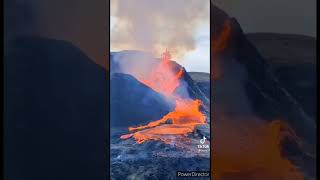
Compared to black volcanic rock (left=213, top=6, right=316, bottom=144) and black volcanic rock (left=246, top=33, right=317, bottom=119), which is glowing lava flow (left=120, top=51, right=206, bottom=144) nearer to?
black volcanic rock (left=213, top=6, right=316, bottom=144)

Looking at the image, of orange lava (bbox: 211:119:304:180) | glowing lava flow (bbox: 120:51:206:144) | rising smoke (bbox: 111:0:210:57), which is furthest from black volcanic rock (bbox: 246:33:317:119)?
glowing lava flow (bbox: 120:51:206:144)

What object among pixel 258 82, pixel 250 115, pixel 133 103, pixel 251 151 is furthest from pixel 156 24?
pixel 251 151

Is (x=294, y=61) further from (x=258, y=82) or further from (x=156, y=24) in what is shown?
(x=156, y=24)

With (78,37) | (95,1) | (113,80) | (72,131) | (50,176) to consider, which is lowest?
(50,176)

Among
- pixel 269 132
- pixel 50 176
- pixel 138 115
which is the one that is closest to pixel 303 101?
pixel 269 132

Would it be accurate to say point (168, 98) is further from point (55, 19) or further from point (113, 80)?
point (55, 19)

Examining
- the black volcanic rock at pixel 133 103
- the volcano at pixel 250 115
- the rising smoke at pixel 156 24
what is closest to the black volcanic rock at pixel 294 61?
the volcano at pixel 250 115

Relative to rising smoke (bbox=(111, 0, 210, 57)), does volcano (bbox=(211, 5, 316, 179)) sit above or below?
below
